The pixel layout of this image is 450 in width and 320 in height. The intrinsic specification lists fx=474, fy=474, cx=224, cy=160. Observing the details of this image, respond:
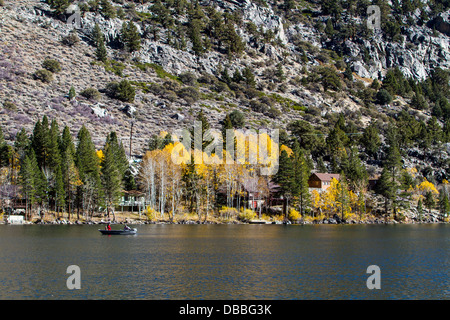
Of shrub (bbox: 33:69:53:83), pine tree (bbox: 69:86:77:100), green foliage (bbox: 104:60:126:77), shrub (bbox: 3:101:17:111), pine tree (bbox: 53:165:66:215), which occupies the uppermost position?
green foliage (bbox: 104:60:126:77)

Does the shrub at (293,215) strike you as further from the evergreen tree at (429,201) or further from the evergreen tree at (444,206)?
the evergreen tree at (444,206)

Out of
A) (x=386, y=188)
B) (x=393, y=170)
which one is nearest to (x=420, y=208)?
(x=393, y=170)

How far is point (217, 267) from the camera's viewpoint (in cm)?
4359

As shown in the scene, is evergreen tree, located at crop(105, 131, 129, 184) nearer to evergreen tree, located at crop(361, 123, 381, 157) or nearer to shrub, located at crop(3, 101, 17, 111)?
shrub, located at crop(3, 101, 17, 111)

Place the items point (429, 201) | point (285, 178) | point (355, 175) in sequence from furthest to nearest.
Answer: point (429, 201) < point (355, 175) < point (285, 178)

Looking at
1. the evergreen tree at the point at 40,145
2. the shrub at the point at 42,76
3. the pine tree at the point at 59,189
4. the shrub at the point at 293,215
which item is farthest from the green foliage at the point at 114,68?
the shrub at the point at 293,215

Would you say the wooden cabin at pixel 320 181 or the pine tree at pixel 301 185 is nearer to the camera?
the pine tree at pixel 301 185

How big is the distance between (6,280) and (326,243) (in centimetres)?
4149

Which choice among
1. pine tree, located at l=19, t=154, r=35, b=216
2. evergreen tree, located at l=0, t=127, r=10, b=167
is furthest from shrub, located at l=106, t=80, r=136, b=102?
pine tree, located at l=19, t=154, r=35, b=216

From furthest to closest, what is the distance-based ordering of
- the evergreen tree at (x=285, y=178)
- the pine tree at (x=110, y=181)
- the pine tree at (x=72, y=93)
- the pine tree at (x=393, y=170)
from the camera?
the pine tree at (x=72, y=93) < the pine tree at (x=393, y=170) < the evergreen tree at (x=285, y=178) < the pine tree at (x=110, y=181)

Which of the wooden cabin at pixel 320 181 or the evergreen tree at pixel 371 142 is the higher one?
the evergreen tree at pixel 371 142

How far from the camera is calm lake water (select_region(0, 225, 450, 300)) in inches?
1329

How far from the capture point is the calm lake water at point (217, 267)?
33750 millimetres

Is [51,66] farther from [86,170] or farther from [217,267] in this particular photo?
[217,267]
